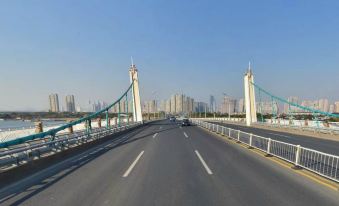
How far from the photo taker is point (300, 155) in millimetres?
11258

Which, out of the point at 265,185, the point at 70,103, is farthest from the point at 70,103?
the point at 265,185

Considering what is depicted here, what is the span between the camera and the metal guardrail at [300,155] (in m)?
9.66

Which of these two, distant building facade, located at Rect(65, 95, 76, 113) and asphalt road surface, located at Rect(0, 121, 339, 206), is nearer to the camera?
asphalt road surface, located at Rect(0, 121, 339, 206)

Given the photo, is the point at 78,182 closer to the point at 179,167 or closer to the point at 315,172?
the point at 179,167

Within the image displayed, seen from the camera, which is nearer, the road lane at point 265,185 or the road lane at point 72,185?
the road lane at point 265,185

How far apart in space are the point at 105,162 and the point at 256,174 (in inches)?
260

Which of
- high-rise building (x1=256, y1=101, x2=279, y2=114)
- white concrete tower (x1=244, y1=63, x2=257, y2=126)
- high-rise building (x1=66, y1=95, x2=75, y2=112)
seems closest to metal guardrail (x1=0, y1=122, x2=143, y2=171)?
white concrete tower (x1=244, y1=63, x2=257, y2=126)

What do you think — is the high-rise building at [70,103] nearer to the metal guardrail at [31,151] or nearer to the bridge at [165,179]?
the metal guardrail at [31,151]

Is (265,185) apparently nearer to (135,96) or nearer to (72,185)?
(72,185)

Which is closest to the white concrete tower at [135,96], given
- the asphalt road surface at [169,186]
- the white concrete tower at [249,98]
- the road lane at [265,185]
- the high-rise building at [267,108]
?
the white concrete tower at [249,98]

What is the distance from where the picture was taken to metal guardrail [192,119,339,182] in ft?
31.7

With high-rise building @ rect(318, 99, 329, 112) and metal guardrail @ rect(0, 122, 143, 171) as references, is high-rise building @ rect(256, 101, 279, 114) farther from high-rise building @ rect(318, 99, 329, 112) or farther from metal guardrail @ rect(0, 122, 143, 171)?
metal guardrail @ rect(0, 122, 143, 171)

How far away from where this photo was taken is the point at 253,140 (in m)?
17.5

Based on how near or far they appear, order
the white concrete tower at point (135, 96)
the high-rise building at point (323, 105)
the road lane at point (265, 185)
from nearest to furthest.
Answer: the road lane at point (265, 185), the white concrete tower at point (135, 96), the high-rise building at point (323, 105)
